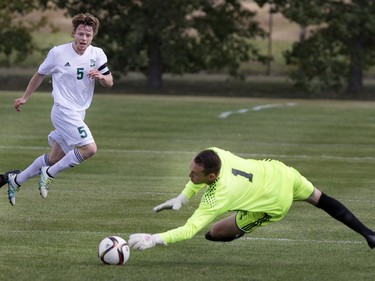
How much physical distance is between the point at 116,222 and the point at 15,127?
14301mm

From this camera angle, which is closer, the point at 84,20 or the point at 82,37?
the point at 84,20

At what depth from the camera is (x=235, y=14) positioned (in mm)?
44844

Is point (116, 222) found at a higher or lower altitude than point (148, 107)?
higher

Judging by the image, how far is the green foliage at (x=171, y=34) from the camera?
142 feet

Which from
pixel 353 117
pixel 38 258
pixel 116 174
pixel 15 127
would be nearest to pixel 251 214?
pixel 38 258

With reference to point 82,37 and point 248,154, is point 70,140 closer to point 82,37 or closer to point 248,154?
point 82,37

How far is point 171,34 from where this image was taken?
4369cm

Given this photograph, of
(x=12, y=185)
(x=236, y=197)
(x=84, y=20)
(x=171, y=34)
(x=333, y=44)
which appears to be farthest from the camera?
(x=171, y=34)

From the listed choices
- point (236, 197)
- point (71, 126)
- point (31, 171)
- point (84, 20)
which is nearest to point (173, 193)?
point (31, 171)

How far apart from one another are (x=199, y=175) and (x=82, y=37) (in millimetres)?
4107

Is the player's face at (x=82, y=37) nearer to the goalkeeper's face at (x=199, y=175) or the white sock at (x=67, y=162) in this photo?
the white sock at (x=67, y=162)

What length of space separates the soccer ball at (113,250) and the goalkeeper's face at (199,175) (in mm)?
900

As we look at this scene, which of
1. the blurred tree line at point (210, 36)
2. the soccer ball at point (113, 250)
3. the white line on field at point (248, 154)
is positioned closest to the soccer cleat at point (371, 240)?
the soccer ball at point (113, 250)

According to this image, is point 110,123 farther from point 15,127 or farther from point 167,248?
point 167,248
